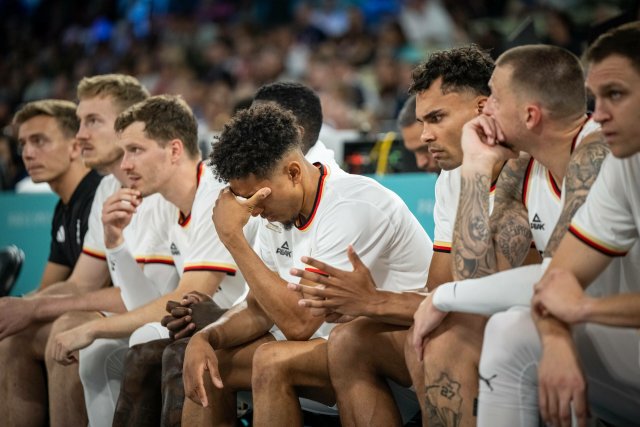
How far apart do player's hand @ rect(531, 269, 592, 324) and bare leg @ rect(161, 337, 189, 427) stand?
148 cm

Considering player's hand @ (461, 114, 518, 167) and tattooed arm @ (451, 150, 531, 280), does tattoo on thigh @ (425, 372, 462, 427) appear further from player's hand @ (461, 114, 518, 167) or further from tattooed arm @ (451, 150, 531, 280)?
player's hand @ (461, 114, 518, 167)

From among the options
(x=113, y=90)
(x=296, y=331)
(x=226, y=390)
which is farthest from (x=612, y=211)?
(x=113, y=90)

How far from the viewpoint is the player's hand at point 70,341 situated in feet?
13.2

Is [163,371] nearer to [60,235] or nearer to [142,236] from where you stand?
[142,236]

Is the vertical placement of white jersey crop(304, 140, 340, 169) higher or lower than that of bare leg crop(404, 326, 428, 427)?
higher

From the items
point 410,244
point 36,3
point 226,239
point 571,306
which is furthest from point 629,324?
point 36,3

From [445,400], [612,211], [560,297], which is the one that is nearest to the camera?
[560,297]

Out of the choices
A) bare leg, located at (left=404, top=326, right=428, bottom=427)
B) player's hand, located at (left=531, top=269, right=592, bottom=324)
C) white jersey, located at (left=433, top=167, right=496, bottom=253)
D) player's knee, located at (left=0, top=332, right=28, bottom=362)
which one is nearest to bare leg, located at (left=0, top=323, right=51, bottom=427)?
player's knee, located at (left=0, top=332, right=28, bottom=362)

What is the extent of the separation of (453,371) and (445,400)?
87 mm

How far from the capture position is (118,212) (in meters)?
4.16

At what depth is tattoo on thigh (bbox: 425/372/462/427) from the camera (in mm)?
2797

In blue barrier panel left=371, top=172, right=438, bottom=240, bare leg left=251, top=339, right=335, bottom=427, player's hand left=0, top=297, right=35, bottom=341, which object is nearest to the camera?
bare leg left=251, top=339, right=335, bottom=427

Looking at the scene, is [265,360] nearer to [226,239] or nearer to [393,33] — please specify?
[226,239]

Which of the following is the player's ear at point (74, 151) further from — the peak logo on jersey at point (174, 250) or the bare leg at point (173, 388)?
the bare leg at point (173, 388)
